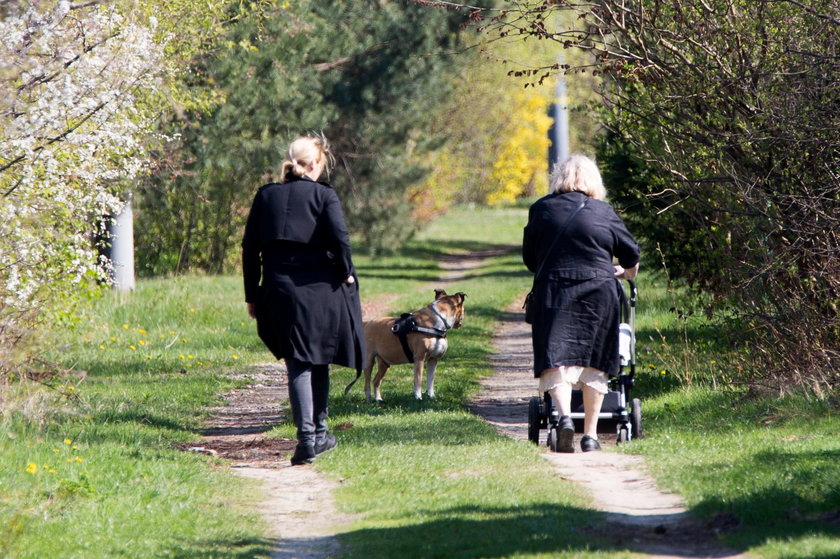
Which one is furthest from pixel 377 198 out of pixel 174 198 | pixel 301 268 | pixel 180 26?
pixel 301 268

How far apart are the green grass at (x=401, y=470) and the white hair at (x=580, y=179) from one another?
1792 mm

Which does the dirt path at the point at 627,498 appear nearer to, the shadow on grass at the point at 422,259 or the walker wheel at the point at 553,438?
the walker wheel at the point at 553,438

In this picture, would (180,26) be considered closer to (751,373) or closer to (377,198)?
(751,373)

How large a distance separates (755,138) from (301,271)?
151 inches

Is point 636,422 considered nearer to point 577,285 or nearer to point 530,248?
point 577,285

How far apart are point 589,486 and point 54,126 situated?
4.75 m

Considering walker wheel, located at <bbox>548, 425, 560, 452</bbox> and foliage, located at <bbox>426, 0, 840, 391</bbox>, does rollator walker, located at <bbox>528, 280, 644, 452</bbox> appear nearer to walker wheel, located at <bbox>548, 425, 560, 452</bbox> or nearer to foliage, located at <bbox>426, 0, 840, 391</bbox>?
walker wheel, located at <bbox>548, 425, 560, 452</bbox>

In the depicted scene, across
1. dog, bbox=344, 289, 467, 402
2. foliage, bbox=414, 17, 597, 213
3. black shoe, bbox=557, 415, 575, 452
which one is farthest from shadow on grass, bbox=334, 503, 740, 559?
foliage, bbox=414, 17, 597, 213

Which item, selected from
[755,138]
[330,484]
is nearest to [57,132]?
[330,484]

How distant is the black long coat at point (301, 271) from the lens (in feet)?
25.8

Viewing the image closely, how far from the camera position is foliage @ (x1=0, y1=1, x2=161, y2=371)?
27.6 feet

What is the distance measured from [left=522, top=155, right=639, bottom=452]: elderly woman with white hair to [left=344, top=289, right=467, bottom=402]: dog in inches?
90.1

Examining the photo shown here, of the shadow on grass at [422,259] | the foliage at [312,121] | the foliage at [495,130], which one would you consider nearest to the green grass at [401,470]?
the foliage at [312,121]

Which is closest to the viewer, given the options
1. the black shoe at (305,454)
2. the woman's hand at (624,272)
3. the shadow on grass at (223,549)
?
the shadow on grass at (223,549)
